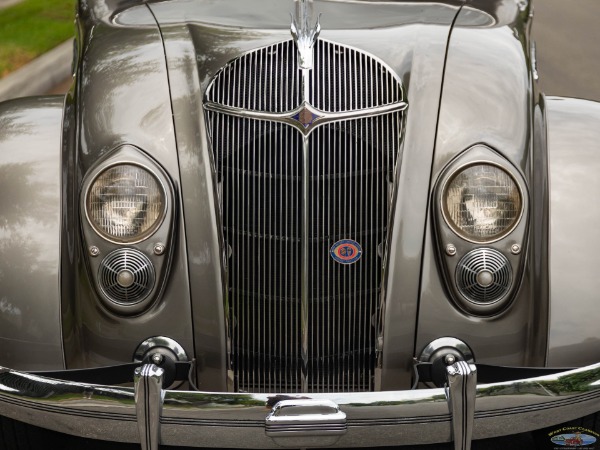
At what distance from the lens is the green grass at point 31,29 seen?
7586 millimetres

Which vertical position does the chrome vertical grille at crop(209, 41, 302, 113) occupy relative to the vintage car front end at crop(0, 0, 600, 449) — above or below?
above

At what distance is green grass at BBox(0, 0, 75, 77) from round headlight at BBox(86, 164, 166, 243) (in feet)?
14.5

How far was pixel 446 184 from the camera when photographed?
3141mm

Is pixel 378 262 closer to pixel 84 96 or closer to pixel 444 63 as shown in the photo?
pixel 444 63

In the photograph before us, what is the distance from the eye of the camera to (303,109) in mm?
3137

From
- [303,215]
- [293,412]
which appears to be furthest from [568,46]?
[293,412]

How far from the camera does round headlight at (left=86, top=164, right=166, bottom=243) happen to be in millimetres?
3131

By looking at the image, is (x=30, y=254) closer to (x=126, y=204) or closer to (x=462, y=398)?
(x=126, y=204)

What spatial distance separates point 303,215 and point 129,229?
1.81 ft

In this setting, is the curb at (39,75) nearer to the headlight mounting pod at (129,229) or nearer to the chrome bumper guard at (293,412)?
the headlight mounting pod at (129,229)

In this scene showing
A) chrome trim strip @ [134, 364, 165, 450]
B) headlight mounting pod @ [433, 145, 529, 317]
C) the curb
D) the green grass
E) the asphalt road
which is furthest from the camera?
the green grass

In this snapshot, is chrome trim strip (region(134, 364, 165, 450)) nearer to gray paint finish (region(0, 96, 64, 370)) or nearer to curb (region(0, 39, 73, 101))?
gray paint finish (region(0, 96, 64, 370))

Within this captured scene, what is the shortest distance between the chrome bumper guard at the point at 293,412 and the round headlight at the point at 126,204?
0.52 meters

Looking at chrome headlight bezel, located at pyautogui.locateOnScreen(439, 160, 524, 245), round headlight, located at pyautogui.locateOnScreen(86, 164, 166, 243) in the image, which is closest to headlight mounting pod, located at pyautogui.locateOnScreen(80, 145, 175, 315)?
round headlight, located at pyautogui.locateOnScreen(86, 164, 166, 243)
